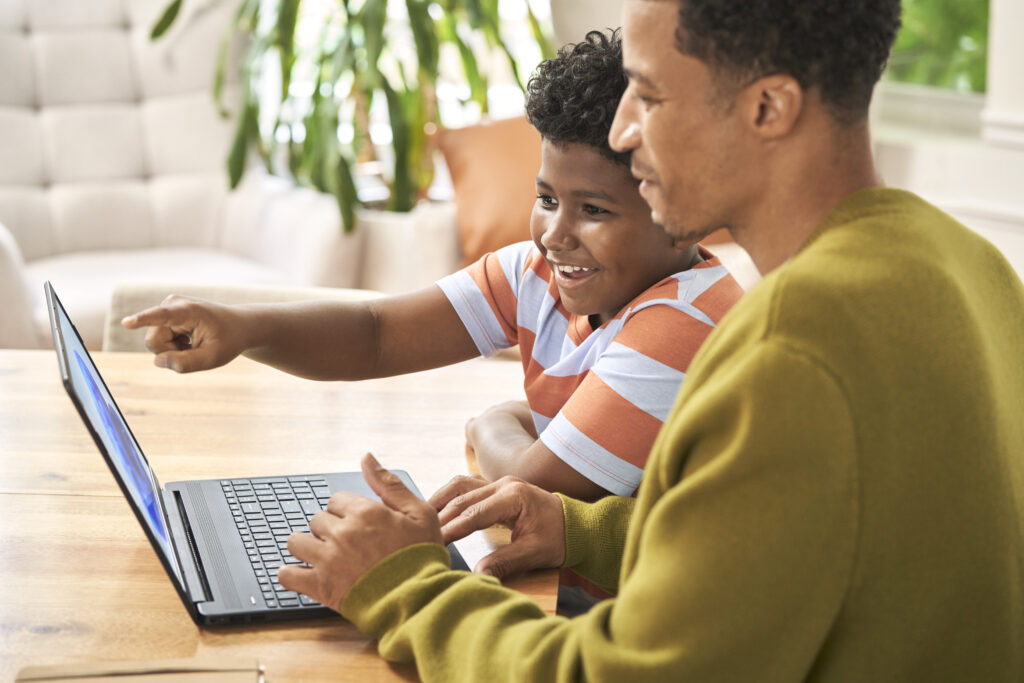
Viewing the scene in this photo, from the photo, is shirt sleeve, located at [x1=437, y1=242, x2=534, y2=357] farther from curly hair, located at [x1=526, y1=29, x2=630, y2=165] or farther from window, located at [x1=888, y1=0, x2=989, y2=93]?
window, located at [x1=888, y1=0, x2=989, y2=93]

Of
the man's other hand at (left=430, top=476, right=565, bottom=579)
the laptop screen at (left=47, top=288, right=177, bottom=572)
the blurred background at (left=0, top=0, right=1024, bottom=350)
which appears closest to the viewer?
the laptop screen at (left=47, top=288, right=177, bottom=572)

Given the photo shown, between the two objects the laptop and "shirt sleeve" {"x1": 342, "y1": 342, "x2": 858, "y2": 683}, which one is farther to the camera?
the laptop

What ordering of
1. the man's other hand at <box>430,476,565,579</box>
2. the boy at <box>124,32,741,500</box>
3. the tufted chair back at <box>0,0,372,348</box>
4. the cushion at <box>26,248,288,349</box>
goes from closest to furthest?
A: the man's other hand at <box>430,476,565,579</box> < the boy at <box>124,32,741,500</box> < the cushion at <box>26,248,288,349</box> < the tufted chair back at <box>0,0,372,348</box>

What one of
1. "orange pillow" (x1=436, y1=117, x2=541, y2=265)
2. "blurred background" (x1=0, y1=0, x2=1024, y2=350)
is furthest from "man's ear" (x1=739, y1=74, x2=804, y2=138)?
"orange pillow" (x1=436, y1=117, x2=541, y2=265)

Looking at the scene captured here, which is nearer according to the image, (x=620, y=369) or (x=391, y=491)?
(x=391, y=491)

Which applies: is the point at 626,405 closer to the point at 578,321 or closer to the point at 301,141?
the point at 578,321

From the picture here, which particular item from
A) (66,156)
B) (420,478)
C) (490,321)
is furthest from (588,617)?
(66,156)

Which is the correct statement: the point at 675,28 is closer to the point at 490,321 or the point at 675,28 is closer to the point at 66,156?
the point at 490,321

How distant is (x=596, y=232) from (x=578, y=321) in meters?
0.17

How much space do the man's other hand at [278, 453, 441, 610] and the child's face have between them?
39 cm

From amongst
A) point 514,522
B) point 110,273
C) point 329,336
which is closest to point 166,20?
point 110,273

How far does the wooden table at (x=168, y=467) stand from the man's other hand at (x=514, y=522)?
22mm

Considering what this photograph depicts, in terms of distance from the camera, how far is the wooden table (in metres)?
0.87

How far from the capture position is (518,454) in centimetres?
118
